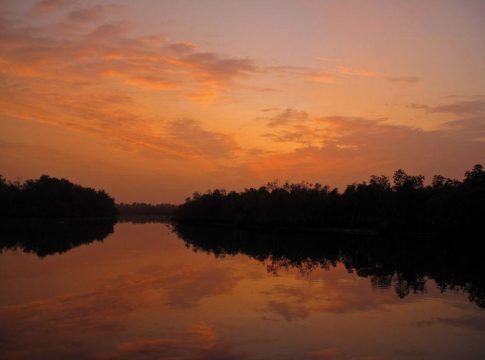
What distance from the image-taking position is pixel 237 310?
15898mm

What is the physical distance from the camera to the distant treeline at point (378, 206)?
1993 inches

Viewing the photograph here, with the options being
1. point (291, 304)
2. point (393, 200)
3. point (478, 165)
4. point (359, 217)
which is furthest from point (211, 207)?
point (291, 304)

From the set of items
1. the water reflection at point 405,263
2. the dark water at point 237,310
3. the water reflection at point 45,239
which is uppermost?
the water reflection at point 45,239

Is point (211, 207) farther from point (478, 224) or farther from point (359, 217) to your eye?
point (478, 224)

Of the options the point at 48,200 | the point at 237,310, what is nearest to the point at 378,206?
the point at 237,310

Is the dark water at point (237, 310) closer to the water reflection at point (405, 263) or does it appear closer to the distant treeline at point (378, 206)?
the water reflection at point (405, 263)

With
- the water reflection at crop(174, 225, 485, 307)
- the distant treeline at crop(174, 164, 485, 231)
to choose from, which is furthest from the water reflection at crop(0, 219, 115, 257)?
the distant treeline at crop(174, 164, 485, 231)

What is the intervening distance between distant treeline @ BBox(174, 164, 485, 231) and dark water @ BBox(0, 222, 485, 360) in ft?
72.2

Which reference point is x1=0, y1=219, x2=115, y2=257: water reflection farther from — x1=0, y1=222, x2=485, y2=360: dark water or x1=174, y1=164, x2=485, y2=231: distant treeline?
x1=174, y1=164, x2=485, y2=231: distant treeline

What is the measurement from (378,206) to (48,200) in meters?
83.1

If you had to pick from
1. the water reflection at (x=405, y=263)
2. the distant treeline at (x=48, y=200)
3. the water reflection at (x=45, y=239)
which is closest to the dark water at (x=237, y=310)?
the water reflection at (x=405, y=263)

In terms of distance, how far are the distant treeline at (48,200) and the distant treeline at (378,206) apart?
43.1 metres

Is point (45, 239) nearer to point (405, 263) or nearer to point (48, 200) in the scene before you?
point (405, 263)

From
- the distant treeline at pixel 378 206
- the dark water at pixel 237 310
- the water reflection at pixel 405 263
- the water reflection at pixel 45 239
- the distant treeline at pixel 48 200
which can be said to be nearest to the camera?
the dark water at pixel 237 310
